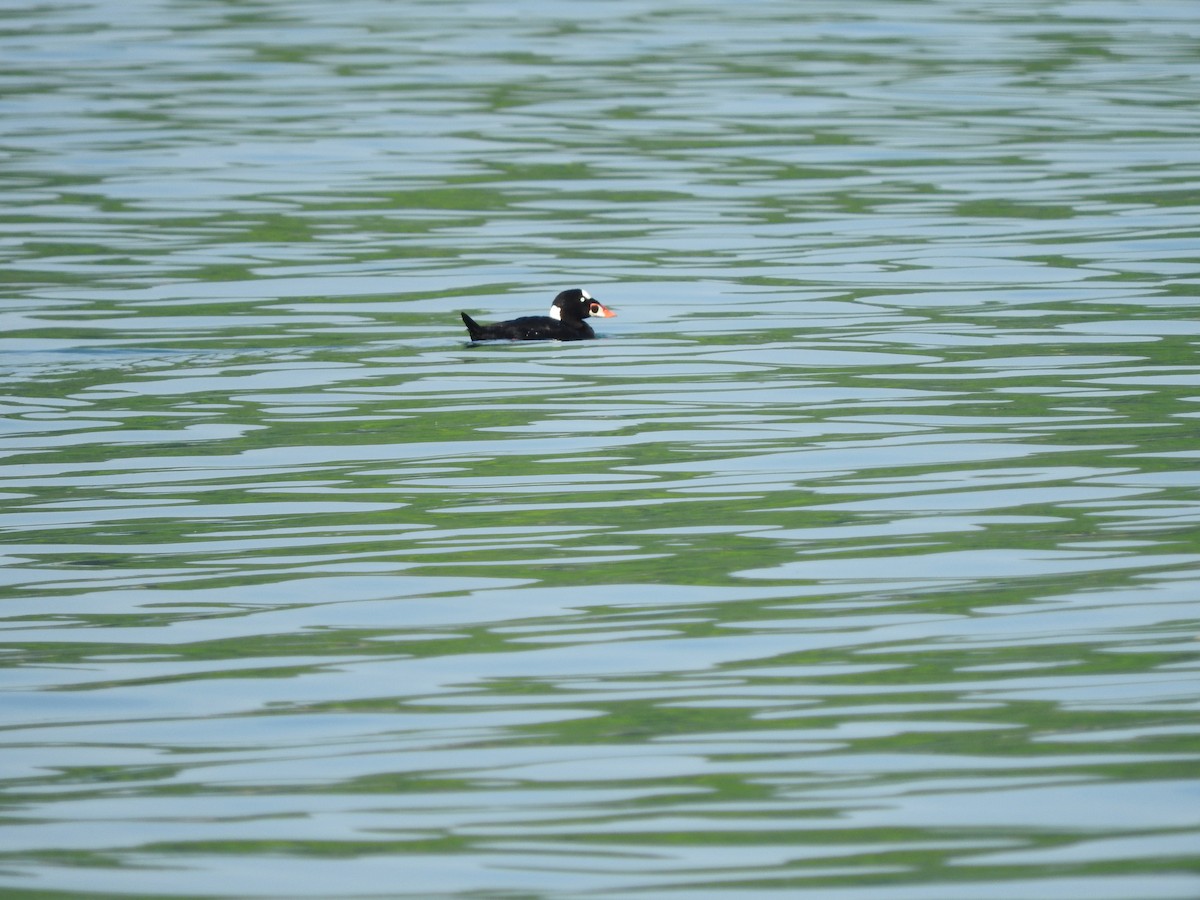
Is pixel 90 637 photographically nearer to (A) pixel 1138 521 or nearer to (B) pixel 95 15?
(A) pixel 1138 521

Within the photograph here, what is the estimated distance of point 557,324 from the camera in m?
14.7

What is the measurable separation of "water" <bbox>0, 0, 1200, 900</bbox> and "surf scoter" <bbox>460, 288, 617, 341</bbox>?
18 centimetres

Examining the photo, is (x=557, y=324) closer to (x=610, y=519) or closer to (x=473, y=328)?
(x=473, y=328)

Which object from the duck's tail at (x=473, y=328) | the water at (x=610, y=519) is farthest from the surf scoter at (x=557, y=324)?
the water at (x=610, y=519)

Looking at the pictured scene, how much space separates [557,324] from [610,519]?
17.1 feet

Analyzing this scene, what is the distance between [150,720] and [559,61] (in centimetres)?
2403

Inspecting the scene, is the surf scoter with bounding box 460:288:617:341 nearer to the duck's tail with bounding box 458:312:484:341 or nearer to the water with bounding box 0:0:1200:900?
the duck's tail with bounding box 458:312:484:341

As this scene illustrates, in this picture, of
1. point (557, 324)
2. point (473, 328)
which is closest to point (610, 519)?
point (473, 328)

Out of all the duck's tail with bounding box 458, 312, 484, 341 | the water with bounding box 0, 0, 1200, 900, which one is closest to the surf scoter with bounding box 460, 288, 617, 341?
the duck's tail with bounding box 458, 312, 484, 341

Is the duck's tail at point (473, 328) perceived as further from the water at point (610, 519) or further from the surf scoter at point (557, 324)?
the water at point (610, 519)

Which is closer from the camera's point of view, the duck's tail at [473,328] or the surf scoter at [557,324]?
the duck's tail at [473,328]

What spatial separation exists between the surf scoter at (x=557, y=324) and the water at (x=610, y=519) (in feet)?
0.61

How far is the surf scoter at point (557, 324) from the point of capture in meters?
14.4

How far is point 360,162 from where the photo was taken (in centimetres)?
2289
